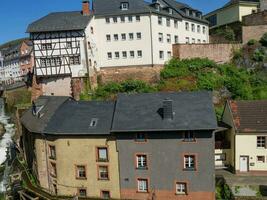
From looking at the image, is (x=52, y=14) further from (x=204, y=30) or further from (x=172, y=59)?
(x=204, y=30)

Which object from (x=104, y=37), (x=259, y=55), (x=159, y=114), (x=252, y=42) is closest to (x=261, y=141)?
(x=159, y=114)

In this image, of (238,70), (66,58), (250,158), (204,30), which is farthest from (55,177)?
(204,30)

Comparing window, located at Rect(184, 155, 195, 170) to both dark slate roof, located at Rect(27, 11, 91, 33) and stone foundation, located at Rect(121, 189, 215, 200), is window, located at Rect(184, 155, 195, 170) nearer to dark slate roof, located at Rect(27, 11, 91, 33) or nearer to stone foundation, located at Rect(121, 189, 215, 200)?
stone foundation, located at Rect(121, 189, 215, 200)

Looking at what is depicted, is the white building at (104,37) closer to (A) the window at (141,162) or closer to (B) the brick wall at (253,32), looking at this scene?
(B) the brick wall at (253,32)

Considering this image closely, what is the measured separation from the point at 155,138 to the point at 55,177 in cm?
1010

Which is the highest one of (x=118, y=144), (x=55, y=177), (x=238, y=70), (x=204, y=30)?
(x=204, y=30)

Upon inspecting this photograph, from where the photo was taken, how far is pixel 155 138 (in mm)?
29969

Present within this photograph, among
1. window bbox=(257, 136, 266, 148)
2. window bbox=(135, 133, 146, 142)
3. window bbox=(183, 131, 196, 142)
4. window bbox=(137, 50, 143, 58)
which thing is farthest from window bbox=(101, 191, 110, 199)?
window bbox=(137, 50, 143, 58)

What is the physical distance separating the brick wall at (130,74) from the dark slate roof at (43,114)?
50.3 ft

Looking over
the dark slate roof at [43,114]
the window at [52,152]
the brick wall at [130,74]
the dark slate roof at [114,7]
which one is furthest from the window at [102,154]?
the dark slate roof at [114,7]

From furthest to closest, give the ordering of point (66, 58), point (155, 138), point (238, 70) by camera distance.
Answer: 1. point (238, 70)
2. point (66, 58)
3. point (155, 138)

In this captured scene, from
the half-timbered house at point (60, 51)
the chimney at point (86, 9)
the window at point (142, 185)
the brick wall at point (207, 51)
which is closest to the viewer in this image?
the window at point (142, 185)

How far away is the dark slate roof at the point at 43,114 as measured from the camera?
33500 millimetres

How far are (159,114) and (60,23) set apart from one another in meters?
25.9
